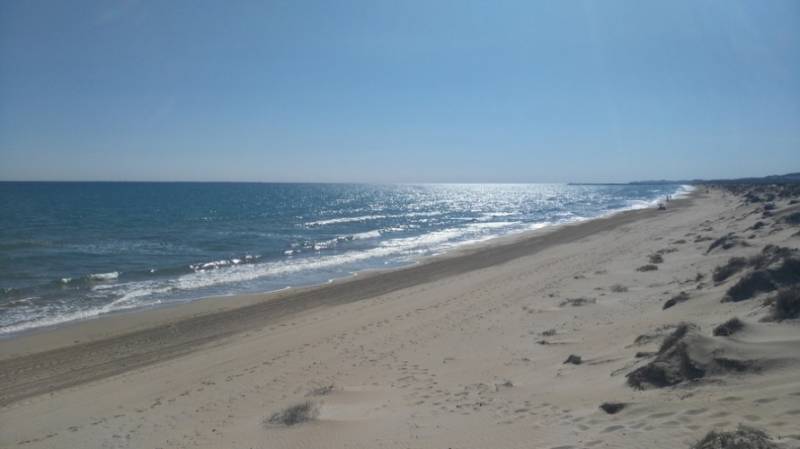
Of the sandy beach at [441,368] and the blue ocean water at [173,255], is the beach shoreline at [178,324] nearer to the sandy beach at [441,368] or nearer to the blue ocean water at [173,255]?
the sandy beach at [441,368]

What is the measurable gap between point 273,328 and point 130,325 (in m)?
5.04

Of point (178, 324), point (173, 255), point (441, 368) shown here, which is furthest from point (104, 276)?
point (441, 368)

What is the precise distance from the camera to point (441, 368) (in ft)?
33.5

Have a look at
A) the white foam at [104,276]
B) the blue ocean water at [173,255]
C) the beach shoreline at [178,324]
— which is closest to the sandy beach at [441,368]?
the beach shoreline at [178,324]

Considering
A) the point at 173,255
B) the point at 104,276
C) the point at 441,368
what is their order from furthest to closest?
the point at 173,255 → the point at 104,276 → the point at 441,368

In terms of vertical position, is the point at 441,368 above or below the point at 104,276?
above

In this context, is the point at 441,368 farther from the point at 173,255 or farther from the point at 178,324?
the point at 173,255

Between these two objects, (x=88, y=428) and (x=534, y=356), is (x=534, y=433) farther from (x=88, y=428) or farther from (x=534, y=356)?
(x=88, y=428)

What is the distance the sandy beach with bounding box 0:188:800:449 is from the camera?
251 inches

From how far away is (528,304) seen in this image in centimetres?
1552

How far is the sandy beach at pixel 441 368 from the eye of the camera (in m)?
6.36

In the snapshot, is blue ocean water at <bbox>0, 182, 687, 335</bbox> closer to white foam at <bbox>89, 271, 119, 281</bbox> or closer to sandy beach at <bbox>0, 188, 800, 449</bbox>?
white foam at <bbox>89, 271, 119, 281</bbox>

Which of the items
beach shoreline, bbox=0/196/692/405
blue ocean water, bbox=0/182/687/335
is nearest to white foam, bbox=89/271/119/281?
blue ocean water, bbox=0/182/687/335

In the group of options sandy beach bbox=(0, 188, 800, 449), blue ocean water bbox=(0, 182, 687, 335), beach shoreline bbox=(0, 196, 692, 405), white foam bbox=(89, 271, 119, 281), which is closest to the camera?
sandy beach bbox=(0, 188, 800, 449)
